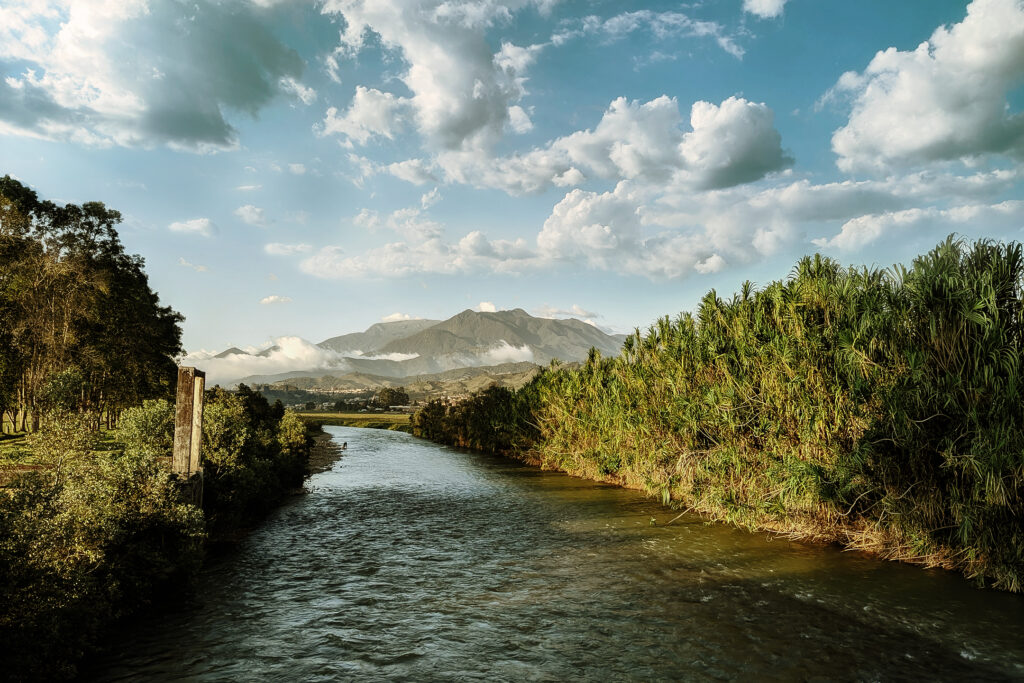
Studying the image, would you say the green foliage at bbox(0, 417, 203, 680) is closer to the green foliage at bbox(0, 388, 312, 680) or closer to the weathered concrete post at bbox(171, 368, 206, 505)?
the green foliage at bbox(0, 388, 312, 680)

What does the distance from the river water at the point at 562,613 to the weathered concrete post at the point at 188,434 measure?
2.65 m

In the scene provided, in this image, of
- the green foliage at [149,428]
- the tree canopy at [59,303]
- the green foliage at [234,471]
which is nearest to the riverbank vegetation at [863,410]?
the green foliage at [234,471]

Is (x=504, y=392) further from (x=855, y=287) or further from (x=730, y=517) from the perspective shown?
(x=855, y=287)

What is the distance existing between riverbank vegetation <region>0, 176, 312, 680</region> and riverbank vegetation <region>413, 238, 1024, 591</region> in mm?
17342

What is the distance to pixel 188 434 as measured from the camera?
16609 mm

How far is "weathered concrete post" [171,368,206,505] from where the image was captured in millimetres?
16266

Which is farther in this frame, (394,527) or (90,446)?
(394,527)

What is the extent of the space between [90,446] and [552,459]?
1284 inches

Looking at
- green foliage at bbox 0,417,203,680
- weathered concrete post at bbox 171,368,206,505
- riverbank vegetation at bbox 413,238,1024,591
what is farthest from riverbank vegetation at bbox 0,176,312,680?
riverbank vegetation at bbox 413,238,1024,591

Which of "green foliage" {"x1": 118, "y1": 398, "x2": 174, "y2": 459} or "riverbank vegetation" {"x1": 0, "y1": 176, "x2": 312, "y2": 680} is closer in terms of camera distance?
"riverbank vegetation" {"x1": 0, "y1": 176, "x2": 312, "y2": 680}

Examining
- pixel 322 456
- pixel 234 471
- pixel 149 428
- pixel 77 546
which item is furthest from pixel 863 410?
pixel 322 456

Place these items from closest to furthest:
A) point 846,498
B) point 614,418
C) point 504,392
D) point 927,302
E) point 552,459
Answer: point 927,302 → point 846,498 → point 614,418 → point 552,459 → point 504,392

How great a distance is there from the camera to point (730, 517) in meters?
20.6

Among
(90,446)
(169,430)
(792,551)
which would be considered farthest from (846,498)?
(169,430)
